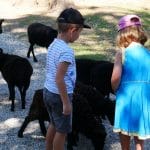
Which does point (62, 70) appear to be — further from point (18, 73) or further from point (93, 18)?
point (93, 18)

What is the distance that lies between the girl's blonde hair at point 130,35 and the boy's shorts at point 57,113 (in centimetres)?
87

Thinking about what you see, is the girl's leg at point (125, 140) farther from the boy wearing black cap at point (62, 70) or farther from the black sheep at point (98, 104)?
the black sheep at point (98, 104)

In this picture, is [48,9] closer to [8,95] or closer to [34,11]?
[34,11]

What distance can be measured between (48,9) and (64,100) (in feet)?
47.7

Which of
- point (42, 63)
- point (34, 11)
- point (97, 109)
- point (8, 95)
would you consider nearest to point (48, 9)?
point (34, 11)

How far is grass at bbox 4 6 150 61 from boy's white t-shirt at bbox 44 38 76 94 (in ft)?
22.3

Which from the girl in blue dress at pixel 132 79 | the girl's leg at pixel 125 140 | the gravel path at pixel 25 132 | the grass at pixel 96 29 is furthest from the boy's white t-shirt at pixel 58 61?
the grass at pixel 96 29

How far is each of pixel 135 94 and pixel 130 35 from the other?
675mm

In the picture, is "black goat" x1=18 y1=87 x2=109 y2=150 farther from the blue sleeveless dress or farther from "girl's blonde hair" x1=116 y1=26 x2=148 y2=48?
"girl's blonde hair" x1=116 y1=26 x2=148 y2=48

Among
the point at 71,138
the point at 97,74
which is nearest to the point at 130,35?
the point at 71,138

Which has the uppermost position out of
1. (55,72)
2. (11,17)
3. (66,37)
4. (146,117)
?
(66,37)

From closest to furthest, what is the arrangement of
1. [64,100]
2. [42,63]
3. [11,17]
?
1. [64,100]
2. [42,63]
3. [11,17]

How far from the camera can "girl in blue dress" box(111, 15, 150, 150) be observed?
4969 mm

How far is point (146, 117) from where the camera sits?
5.10 meters
